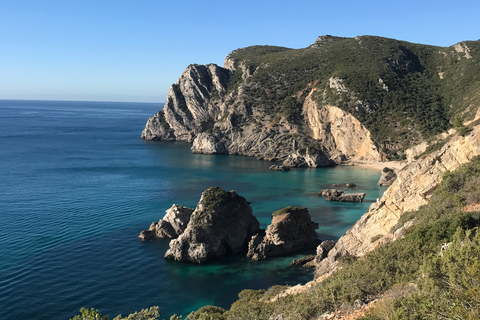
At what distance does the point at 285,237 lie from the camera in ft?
139

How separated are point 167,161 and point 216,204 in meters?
60.4

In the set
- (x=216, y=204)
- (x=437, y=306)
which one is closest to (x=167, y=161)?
(x=216, y=204)

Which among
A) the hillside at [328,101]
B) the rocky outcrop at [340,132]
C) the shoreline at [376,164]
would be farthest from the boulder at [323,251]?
the rocky outcrop at [340,132]

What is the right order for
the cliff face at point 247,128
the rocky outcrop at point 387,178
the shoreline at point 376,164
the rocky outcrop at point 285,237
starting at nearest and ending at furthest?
the rocky outcrop at point 285,237
the rocky outcrop at point 387,178
the shoreline at point 376,164
the cliff face at point 247,128

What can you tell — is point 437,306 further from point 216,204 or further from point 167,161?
point 167,161

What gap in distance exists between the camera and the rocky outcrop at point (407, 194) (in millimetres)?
27094

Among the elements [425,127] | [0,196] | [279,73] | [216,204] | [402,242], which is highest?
[279,73]

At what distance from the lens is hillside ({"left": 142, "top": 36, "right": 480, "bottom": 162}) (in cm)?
9638

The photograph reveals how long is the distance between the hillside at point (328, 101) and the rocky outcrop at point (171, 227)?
53.9 meters

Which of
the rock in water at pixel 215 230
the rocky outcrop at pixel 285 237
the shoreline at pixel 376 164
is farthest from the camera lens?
the shoreline at pixel 376 164

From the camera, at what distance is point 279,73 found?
132500 millimetres

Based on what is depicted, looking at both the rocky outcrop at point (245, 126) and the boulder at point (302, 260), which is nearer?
the boulder at point (302, 260)

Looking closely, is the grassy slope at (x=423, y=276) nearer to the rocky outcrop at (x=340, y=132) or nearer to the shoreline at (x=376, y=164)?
the shoreline at (x=376, y=164)

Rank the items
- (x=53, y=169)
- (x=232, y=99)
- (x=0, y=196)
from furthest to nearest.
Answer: (x=232, y=99) < (x=53, y=169) < (x=0, y=196)
